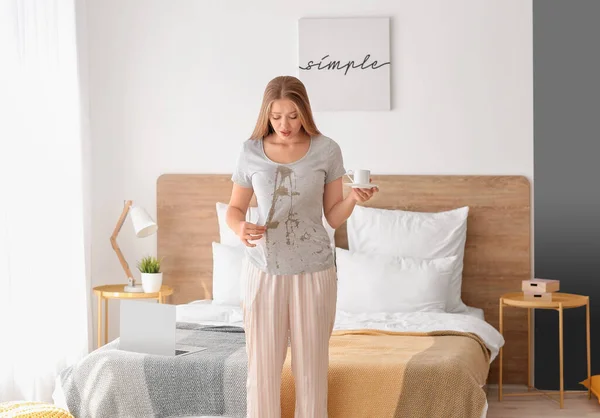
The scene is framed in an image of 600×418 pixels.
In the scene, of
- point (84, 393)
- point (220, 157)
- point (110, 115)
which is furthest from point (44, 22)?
point (84, 393)

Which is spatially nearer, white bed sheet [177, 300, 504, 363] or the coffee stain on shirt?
the coffee stain on shirt

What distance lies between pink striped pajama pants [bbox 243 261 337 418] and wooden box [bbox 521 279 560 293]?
6.59 ft

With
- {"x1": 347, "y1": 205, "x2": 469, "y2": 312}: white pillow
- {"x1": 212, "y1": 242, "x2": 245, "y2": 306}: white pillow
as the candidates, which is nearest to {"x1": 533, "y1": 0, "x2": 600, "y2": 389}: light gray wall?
{"x1": 347, "y1": 205, "x2": 469, "y2": 312}: white pillow

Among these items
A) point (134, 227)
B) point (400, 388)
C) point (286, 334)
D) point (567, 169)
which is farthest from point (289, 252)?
point (567, 169)

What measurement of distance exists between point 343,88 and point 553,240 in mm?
1423

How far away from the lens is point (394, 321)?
4.00 meters

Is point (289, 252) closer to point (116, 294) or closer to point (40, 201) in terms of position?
point (40, 201)

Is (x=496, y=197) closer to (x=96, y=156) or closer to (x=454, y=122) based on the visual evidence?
(x=454, y=122)

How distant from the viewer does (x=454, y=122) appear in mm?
4738

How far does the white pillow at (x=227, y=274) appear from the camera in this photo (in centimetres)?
455

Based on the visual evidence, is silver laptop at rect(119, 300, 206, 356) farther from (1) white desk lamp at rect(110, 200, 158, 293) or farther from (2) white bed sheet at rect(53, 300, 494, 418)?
(1) white desk lamp at rect(110, 200, 158, 293)

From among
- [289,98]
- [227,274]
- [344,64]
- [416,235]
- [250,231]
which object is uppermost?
[344,64]

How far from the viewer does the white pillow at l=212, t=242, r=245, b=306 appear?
455 cm

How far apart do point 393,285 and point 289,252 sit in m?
1.74
